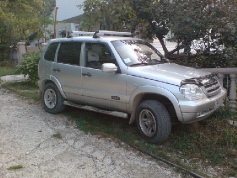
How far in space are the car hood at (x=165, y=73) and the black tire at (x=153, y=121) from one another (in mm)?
424

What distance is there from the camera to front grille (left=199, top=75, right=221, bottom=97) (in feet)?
16.2

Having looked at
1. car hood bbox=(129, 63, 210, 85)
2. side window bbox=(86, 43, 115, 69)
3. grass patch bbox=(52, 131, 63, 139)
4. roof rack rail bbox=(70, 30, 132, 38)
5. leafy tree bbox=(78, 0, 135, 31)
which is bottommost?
grass patch bbox=(52, 131, 63, 139)

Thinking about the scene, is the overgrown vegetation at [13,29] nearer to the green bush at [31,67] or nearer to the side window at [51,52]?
the green bush at [31,67]

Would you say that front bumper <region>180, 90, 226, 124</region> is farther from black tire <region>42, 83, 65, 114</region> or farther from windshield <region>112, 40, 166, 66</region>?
black tire <region>42, 83, 65, 114</region>

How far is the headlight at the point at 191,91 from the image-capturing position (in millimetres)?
4598

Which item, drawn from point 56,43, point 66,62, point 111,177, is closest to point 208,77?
point 111,177

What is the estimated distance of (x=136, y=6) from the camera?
7.74 meters

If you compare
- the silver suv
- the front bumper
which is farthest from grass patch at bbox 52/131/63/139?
the front bumper

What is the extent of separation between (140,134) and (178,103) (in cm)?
107

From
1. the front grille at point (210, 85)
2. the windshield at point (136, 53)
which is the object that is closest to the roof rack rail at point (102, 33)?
the windshield at point (136, 53)

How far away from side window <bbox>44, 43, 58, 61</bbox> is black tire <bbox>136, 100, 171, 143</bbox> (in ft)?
8.78

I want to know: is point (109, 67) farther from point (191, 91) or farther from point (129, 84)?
point (191, 91)

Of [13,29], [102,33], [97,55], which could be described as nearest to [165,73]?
[97,55]

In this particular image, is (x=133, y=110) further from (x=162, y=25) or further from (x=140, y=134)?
(x=162, y=25)
